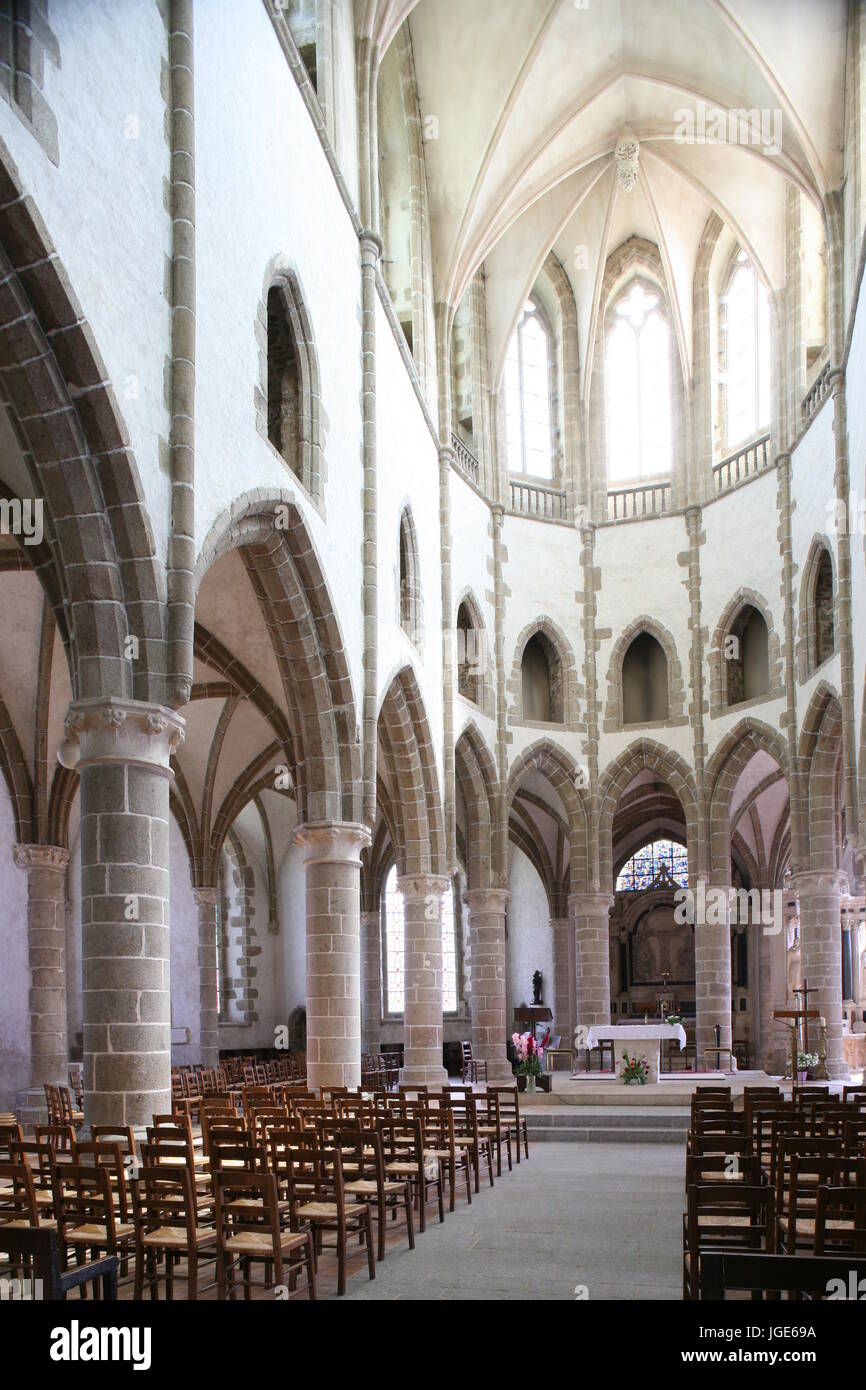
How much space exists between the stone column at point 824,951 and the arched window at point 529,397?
10.5 m

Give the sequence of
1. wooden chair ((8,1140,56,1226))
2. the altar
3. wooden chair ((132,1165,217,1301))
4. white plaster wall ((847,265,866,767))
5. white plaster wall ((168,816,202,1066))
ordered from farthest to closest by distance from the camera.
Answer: white plaster wall ((168,816,202,1066)), the altar, white plaster wall ((847,265,866,767)), wooden chair ((8,1140,56,1226)), wooden chair ((132,1165,217,1301))

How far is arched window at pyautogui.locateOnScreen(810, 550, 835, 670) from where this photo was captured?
23.1 metres

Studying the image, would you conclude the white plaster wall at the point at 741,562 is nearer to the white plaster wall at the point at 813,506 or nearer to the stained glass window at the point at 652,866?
the white plaster wall at the point at 813,506

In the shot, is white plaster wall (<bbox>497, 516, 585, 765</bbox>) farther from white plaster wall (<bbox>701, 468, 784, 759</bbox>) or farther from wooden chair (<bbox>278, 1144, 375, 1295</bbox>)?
wooden chair (<bbox>278, 1144, 375, 1295</bbox>)

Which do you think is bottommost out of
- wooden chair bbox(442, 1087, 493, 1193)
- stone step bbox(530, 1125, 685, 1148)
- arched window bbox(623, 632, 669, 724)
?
stone step bbox(530, 1125, 685, 1148)

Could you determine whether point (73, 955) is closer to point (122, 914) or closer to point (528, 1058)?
point (528, 1058)

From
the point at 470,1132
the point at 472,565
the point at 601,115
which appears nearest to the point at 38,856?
the point at 472,565

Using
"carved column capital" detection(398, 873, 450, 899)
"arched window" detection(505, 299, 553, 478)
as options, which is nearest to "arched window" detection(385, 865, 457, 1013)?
"arched window" detection(505, 299, 553, 478)

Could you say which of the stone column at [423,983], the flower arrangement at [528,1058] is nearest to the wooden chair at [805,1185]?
the flower arrangement at [528,1058]

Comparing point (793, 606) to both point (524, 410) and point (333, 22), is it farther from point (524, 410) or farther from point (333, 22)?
point (333, 22)

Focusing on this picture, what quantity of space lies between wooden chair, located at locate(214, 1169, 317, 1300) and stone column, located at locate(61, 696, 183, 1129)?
7.03 feet

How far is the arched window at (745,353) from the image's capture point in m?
26.3

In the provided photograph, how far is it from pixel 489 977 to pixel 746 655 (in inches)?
316
